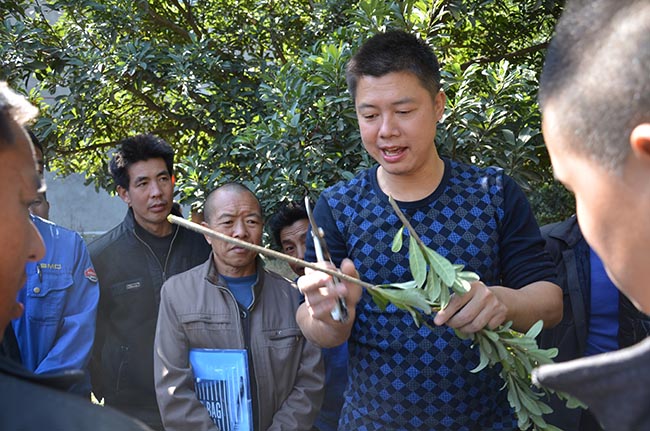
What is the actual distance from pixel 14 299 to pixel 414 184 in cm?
161

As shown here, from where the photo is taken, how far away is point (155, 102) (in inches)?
244

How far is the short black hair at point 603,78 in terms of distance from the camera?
3.73 ft

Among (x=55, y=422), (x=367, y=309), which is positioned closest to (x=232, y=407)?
(x=367, y=309)

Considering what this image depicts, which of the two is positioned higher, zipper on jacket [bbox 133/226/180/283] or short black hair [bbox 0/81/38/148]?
short black hair [bbox 0/81/38/148]

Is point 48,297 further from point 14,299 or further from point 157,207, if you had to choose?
point 14,299

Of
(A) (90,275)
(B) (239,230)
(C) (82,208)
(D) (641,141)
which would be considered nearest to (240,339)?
(B) (239,230)

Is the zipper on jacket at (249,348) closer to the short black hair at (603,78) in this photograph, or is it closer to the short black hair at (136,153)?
the short black hair at (136,153)

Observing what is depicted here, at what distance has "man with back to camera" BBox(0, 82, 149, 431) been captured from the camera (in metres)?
1.27

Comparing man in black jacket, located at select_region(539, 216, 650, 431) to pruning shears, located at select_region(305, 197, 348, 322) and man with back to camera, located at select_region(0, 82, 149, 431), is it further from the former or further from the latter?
man with back to camera, located at select_region(0, 82, 149, 431)

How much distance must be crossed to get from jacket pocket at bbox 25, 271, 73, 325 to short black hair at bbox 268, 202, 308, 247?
1.21m

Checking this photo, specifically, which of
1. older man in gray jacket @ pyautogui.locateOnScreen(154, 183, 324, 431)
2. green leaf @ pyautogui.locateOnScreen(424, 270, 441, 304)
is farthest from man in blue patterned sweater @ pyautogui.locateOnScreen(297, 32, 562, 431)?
older man in gray jacket @ pyautogui.locateOnScreen(154, 183, 324, 431)

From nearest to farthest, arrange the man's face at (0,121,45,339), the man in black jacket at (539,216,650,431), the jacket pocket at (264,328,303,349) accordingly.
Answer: the man's face at (0,121,45,339)
the man in black jacket at (539,216,650,431)
the jacket pocket at (264,328,303,349)

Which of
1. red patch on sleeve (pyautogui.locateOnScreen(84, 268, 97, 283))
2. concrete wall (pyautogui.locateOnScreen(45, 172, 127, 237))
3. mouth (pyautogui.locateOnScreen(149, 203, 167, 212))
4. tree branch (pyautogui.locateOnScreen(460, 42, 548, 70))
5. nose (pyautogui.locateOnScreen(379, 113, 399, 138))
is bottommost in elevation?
concrete wall (pyautogui.locateOnScreen(45, 172, 127, 237))

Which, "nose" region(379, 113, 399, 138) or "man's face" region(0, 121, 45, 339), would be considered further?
"nose" region(379, 113, 399, 138)
